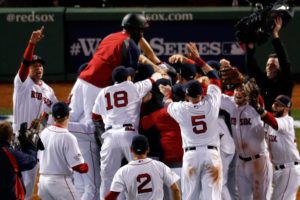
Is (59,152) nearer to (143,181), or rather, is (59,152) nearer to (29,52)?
(143,181)

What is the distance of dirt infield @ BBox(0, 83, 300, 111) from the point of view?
57.8ft

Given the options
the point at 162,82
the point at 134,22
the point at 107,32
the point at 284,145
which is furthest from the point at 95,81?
the point at 107,32

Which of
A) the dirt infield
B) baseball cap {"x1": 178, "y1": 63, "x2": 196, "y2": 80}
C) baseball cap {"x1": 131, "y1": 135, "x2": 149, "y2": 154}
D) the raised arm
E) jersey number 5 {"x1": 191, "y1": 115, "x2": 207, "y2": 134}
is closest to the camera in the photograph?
baseball cap {"x1": 131, "y1": 135, "x2": 149, "y2": 154}

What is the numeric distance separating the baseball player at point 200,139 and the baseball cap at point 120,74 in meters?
0.58

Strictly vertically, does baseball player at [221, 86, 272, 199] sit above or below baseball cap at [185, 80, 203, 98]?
below

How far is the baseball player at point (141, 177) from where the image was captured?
9031mm

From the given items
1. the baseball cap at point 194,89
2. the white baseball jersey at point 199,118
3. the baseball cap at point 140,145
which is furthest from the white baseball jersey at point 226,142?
the baseball cap at point 140,145

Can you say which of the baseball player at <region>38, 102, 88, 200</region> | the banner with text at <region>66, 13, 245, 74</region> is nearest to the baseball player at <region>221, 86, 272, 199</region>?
the baseball player at <region>38, 102, 88, 200</region>

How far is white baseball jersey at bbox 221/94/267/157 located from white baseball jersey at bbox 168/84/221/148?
585mm

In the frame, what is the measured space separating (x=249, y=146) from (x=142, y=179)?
182 centimetres

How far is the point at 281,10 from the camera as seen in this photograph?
32.7ft

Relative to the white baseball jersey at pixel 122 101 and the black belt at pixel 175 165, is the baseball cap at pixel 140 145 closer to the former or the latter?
the white baseball jersey at pixel 122 101

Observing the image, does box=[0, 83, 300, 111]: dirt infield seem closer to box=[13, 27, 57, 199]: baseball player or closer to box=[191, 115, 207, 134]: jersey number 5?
A: box=[13, 27, 57, 199]: baseball player

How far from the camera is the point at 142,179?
29.7ft
